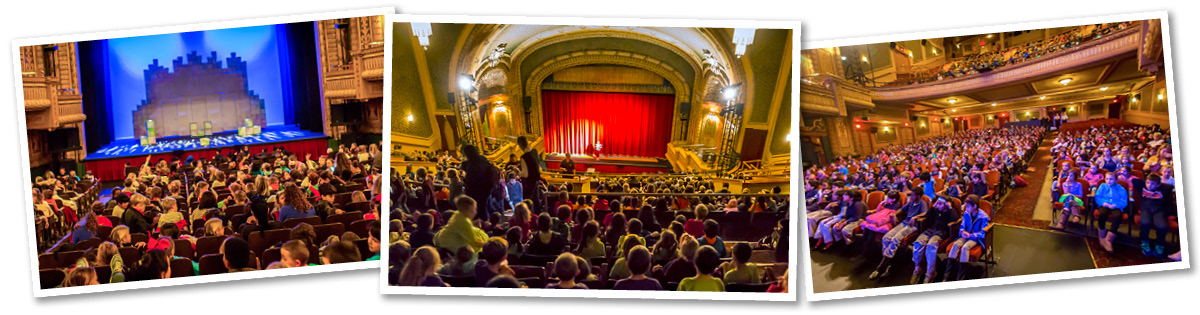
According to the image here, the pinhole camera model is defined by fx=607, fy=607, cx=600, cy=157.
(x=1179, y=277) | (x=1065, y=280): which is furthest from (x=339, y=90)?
(x=1179, y=277)

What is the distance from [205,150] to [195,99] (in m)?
0.49

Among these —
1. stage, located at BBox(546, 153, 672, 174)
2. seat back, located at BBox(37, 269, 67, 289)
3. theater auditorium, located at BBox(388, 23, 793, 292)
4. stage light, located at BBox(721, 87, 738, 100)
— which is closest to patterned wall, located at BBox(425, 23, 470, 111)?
theater auditorium, located at BBox(388, 23, 793, 292)

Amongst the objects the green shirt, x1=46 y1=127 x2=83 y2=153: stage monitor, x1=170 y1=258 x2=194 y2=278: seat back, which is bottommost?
the green shirt

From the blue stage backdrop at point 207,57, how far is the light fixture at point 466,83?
1.40 metres

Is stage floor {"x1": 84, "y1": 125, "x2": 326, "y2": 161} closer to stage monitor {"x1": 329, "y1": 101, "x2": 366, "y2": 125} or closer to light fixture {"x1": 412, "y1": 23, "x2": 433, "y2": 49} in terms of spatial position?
stage monitor {"x1": 329, "y1": 101, "x2": 366, "y2": 125}

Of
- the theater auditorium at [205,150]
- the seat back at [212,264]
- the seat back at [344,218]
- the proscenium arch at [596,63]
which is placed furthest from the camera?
the seat back at [344,218]

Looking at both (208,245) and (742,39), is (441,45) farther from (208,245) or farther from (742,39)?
(208,245)

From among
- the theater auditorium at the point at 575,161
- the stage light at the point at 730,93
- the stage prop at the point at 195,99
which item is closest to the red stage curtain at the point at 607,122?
the theater auditorium at the point at 575,161

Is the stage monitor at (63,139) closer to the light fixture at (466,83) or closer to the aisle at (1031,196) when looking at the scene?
the light fixture at (466,83)

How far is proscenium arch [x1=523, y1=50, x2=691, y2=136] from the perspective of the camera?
415 cm

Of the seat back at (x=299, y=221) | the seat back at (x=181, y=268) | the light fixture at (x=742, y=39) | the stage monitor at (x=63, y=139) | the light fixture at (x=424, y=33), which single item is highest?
the light fixture at (x=424, y=33)

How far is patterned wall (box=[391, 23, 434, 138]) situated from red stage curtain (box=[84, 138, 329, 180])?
156cm

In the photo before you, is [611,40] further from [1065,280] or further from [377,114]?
[1065,280]

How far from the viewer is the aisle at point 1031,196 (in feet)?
13.7
